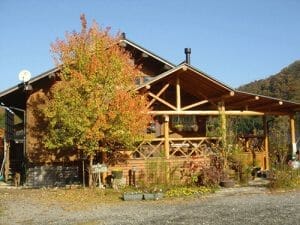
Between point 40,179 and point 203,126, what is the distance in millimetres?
8225

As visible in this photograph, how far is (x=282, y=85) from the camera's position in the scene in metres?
48.7

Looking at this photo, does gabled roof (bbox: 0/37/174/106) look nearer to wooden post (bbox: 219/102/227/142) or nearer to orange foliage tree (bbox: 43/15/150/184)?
orange foliage tree (bbox: 43/15/150/184)

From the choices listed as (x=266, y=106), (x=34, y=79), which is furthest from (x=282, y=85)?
(x=34, y=79)

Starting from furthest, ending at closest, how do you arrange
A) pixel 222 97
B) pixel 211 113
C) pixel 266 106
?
pixel 266 106 < pixel 222 97 < pixel 211 113

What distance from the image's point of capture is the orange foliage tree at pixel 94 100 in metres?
15.6

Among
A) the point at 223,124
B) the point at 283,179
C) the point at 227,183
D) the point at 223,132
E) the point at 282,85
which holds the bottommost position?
the point at 227,183

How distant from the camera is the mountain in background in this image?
45.8 m

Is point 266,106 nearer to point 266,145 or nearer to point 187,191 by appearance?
point 266,145

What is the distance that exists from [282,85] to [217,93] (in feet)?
106

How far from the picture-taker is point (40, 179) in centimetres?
1855

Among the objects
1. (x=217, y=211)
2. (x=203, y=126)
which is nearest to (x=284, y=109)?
(x=203, y=126)

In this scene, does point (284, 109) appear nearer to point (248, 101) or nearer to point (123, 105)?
point (248, 101)

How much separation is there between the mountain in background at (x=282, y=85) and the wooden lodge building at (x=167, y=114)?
24.2 m

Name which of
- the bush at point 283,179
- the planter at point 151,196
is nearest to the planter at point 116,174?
the planter at point 151,196
